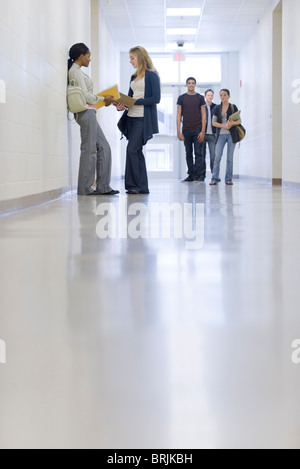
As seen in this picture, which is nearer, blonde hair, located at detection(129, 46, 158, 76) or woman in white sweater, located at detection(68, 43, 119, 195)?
woman in white sweater, located at detection(68, 43, 119, 195)

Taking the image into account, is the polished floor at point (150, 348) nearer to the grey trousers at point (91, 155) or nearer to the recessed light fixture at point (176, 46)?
the grey trousers at point (91, 155)

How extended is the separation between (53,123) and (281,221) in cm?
327

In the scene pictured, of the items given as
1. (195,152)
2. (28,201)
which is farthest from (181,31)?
(28,201)

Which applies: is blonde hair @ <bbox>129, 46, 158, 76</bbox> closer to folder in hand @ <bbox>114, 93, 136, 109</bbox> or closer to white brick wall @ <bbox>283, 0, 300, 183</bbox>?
folder in hand @ <bbox>114, 93, 136, 109</bbox>

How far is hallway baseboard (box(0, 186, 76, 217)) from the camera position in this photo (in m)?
4.37

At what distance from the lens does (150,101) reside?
22.0 feet

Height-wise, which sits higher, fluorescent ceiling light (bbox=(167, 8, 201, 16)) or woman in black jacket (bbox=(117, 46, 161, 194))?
fluorescent ceiling light (bbox=(167, 8, 201, 16))

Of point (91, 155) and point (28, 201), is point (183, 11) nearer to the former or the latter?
point (91, 155)

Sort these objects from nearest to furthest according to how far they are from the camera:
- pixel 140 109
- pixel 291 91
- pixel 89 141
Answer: pixel 89 141
pixel 140 109
pixel 291 91

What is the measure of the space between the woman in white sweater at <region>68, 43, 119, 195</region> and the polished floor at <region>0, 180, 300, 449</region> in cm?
412

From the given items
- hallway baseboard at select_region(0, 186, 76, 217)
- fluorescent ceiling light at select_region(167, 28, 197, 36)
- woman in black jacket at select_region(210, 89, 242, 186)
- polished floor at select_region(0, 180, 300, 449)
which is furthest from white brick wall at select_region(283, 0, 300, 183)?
polished floor at select_region(0, 180, 300, 449)

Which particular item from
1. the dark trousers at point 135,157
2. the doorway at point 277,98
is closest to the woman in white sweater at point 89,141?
the dark trousers at point 135,157

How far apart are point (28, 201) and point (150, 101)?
6.92 ft
